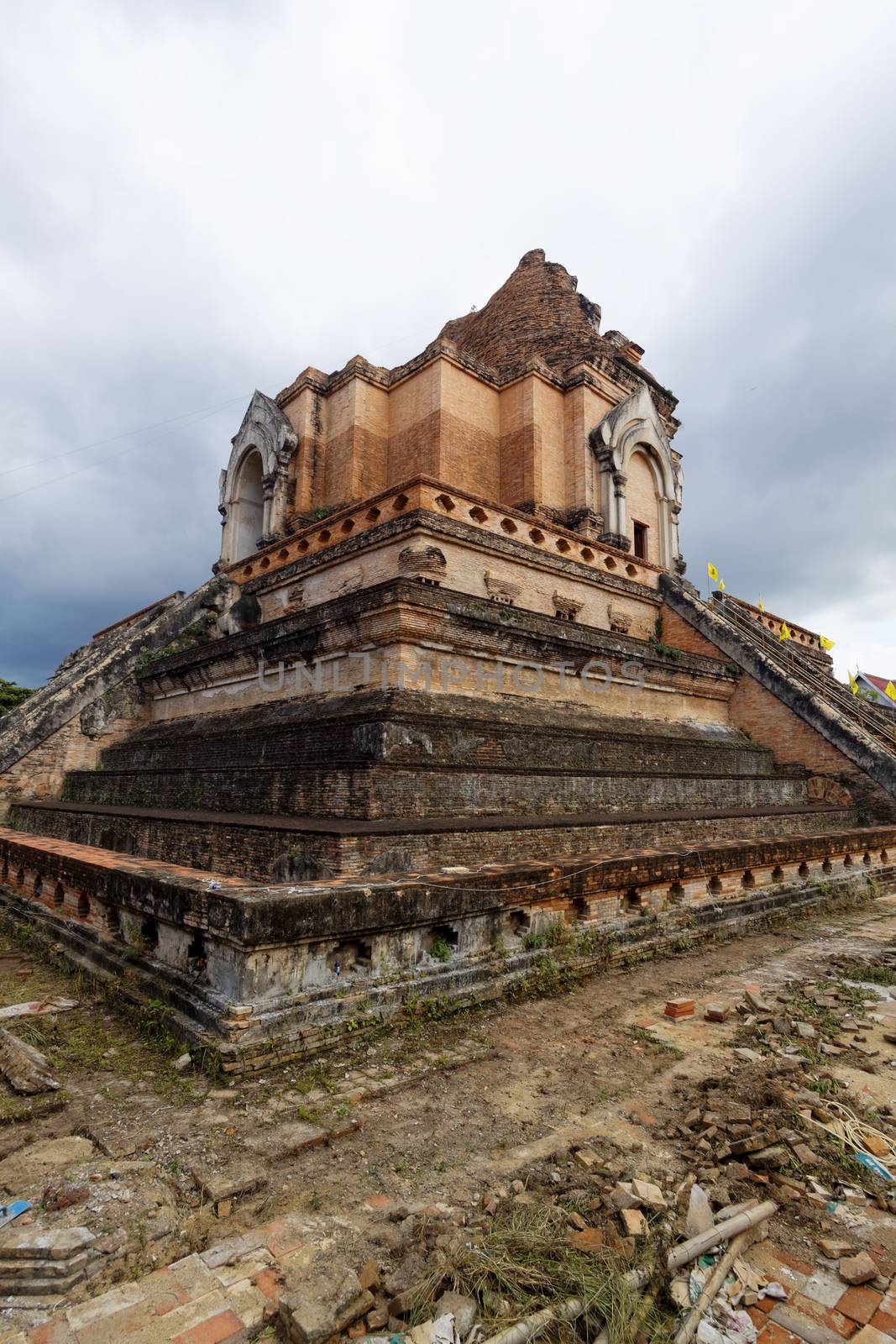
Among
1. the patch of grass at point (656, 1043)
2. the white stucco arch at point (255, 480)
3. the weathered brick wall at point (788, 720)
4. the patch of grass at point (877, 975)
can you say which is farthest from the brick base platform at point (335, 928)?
the white stucco arch at point (255, 480)

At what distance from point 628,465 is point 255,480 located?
7.66 metres

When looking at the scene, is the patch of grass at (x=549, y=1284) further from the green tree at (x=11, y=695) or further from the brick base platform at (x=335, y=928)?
the green tree at (x=11, y=695)

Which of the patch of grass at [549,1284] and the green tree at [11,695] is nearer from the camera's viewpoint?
the patch of grass at [549,1284]

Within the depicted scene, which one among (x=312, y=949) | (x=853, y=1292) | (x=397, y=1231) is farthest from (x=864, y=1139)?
(x=312, y=949)

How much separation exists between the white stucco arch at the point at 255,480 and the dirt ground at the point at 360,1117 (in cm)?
1074

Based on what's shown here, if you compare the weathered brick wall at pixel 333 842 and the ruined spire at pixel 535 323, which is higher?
the ruined spire at pixel 535 323

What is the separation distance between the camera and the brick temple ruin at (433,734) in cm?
429

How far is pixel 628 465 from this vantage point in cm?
1421

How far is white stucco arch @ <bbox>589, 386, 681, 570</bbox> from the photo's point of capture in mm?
13383

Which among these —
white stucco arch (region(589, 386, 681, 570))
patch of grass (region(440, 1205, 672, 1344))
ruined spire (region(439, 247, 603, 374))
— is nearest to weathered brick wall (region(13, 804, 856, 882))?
patch of grass (region(440, 1205, 672, 1344))

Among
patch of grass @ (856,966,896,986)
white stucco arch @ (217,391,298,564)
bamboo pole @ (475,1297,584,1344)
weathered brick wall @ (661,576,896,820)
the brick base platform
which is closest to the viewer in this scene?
bamboo pole @ (475,1297,584,1344)

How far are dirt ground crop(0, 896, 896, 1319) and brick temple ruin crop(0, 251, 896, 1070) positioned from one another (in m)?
0.29

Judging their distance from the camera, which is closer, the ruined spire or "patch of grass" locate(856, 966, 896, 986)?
"patch of grass" locate(856, 966, 896, 986)

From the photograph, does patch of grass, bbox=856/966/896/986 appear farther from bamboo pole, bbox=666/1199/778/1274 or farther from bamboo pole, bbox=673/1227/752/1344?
bamboo pole, bbox=673/1227/752/1344
